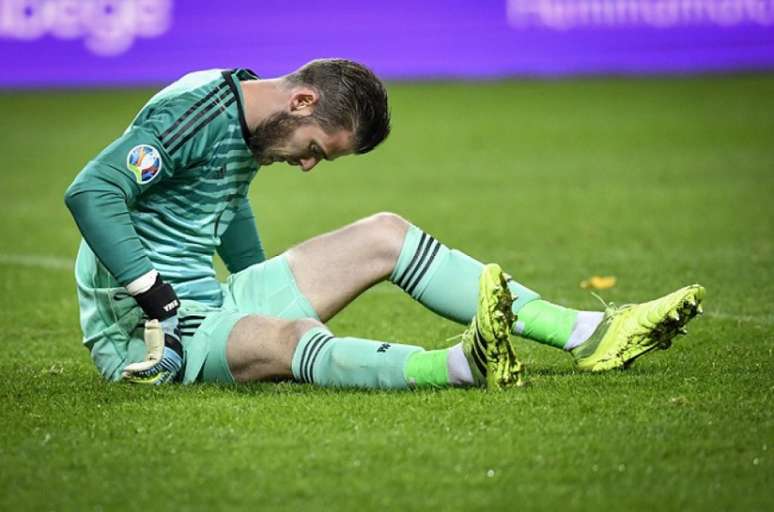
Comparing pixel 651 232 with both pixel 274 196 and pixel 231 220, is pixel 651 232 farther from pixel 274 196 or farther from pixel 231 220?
pixel 231 220

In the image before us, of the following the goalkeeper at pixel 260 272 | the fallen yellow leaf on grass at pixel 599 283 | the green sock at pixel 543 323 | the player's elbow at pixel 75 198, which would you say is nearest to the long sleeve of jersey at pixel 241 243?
the goalkeeper at pixel 260 272

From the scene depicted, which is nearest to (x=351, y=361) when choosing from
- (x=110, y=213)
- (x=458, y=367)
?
(x=458, y=367)

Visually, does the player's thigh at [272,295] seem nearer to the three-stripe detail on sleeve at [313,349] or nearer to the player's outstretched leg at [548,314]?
the three-stripe detail on sleeve at [313,349]

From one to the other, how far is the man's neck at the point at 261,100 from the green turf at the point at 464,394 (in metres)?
0.90

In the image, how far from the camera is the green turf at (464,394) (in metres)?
3.62

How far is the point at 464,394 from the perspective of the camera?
4.51 meters

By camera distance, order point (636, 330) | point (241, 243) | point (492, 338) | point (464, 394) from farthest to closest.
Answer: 1. point (241, 243)
2. point (636, 330)
3. point (464, 394)
4. point (492, 338)

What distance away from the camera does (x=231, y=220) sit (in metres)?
5.12

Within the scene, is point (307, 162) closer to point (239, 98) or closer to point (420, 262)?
point (239, 98)

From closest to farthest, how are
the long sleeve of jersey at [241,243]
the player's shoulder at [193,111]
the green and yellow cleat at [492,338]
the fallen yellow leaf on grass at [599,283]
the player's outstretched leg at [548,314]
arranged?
the green and yellow cleat at [492,338] < the player's shoulder at [193,111] < the player's outstretched leg at [548,314] < the long sleeve of jersey at [241,243] < the fallen yellow leaf on grass at [599,283]

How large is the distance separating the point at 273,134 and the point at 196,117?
0.26 m

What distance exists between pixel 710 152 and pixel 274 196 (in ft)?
15.1

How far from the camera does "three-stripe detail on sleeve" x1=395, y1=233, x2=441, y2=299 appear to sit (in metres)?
4.74

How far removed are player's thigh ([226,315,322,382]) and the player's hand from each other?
0.19 metres
